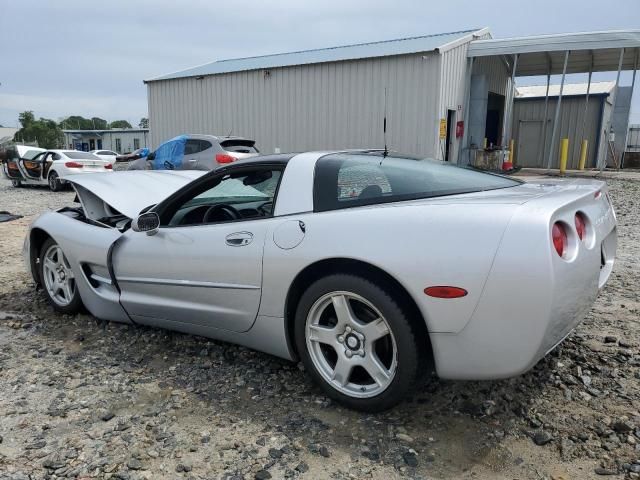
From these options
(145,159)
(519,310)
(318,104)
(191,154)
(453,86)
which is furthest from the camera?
(318,104)

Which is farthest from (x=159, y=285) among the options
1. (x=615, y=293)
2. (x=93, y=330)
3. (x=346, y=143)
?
(x=346, y=143)

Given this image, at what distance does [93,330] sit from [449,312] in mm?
2677

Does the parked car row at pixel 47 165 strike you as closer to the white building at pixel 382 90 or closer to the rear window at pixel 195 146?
the rear window at pixel 195 146

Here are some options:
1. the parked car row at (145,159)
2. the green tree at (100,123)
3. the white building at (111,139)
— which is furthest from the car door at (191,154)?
the green tree at (100,123)

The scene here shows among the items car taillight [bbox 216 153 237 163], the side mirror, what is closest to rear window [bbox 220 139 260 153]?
car taillight [bbox 216 153 237 163]

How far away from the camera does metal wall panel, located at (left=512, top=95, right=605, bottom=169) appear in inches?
877

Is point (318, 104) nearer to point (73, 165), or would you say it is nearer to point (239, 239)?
point (73, 165)

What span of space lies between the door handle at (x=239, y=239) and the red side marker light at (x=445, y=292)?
100 centimetres

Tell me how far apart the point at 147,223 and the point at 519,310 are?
7.24ft

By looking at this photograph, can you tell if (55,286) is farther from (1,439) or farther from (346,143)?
(346,143)

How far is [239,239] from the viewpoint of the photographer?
8.76 ft

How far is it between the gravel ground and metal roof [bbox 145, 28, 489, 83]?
13314 mm

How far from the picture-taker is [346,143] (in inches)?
650

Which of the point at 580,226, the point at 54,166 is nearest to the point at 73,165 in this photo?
the point at 54,166
